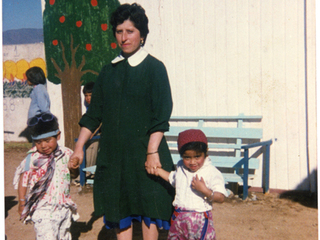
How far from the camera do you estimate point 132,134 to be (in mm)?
2383

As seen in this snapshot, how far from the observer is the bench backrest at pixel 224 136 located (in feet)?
15.3

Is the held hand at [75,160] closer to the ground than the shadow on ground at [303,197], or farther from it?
farther from it

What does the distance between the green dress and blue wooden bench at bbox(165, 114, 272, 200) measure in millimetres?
2144

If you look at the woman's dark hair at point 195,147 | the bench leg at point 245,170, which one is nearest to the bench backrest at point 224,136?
the bench leg at point 245,170

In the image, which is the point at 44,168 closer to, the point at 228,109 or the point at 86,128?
the point at 86,128

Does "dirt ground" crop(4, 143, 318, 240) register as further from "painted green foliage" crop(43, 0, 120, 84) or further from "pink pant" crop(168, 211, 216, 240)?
"painted green foliage" crop(43, 0, 120, 84)

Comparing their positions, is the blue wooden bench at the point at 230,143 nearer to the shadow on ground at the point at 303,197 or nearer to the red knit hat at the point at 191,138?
the shadow on ground at the point at 303,197

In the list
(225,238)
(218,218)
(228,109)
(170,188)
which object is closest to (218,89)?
(228,109)

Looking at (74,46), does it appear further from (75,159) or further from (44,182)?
(75,159)

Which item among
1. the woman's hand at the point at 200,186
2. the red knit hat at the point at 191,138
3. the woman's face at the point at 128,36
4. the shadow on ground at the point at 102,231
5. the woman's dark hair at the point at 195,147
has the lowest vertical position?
the shadow on ground at the point at 102,231

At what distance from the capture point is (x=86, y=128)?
253 cm

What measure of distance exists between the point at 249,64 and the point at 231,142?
1175 mm

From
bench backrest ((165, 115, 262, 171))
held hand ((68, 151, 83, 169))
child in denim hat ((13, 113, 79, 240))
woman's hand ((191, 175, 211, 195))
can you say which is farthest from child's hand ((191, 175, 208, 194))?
bench backrest ((165, 115, 262, 171))

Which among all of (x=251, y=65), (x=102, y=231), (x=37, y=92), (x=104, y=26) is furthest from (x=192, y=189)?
(x=104, y=26)
